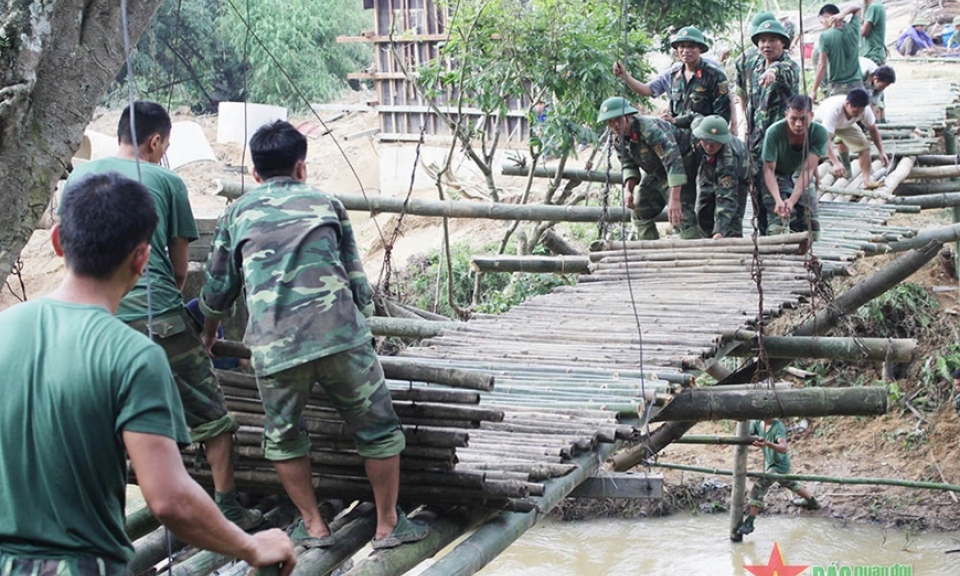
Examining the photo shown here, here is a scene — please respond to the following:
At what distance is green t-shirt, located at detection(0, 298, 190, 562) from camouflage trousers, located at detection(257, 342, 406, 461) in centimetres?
94

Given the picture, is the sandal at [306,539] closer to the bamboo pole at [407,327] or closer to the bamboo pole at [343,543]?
the bamboo pole at [343,543]

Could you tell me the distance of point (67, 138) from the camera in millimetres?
Result: 3266

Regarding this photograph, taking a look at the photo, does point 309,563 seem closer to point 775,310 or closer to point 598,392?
point 598,392

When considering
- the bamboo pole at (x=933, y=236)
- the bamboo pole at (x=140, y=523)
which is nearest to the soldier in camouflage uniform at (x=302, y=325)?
the bamboo pole at (x=140, y=523)

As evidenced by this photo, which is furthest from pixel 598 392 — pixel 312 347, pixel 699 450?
pixel 699 450

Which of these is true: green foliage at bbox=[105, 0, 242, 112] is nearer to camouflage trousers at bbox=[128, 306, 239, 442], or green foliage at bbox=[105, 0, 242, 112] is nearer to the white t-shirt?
the white t-shirt

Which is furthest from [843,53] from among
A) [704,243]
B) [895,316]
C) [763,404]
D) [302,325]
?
[302,325]

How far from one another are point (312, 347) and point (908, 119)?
9.31 m

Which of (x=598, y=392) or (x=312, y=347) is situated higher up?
(x=312, y=347)

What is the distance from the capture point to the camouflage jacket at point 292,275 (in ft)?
9.83

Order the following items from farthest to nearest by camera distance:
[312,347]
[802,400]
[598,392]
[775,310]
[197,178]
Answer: [197,178] < [775,310] < [802,400] < [598,392] < [312,347]

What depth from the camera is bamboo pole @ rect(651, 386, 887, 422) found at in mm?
4648

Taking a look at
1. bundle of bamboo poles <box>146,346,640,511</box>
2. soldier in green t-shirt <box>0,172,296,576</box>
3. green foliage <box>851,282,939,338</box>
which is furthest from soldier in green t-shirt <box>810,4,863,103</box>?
soldier in green t-shirt <box>0,172,296,576</box>

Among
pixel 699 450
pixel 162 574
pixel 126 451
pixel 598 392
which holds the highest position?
pixel 126 451
